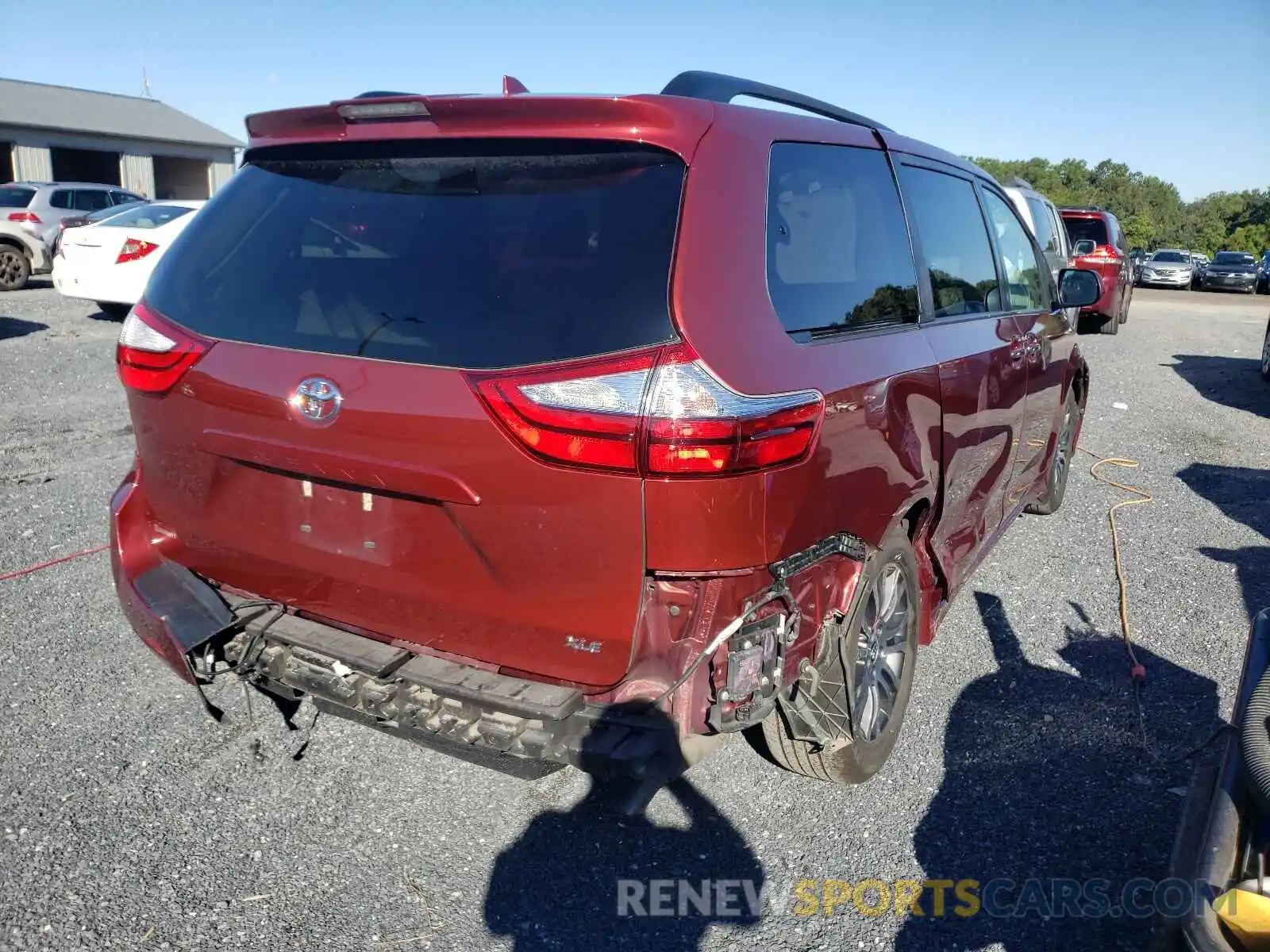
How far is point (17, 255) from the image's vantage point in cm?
1653

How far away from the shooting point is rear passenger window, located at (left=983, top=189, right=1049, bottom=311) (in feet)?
14.5

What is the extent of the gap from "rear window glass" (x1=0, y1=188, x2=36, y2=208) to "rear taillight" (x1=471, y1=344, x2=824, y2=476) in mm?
19070

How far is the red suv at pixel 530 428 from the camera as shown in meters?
2.15

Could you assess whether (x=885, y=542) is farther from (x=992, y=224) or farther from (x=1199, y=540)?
(x=1199, y=540)

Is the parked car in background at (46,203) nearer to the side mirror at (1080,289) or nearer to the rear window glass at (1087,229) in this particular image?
the rear window glass at (1087,229)

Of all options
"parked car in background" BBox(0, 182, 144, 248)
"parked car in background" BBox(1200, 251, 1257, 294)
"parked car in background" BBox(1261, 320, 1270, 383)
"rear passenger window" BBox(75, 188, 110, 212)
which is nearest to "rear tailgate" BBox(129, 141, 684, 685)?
"parked car in background" BBox(1261, 320, 1270, 383)

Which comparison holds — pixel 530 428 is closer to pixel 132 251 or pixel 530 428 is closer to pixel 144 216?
pixel 132 251

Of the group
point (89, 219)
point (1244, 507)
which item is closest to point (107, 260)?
point (89, 219)

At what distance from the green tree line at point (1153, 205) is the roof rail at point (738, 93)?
62.5 m

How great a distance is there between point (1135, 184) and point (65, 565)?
9039cm

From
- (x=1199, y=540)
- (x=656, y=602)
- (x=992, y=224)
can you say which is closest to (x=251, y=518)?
(x=656, y=602)

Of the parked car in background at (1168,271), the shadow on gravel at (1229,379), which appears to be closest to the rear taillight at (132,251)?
the shadow on gravel at (1229,379)

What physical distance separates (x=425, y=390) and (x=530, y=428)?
0.27m

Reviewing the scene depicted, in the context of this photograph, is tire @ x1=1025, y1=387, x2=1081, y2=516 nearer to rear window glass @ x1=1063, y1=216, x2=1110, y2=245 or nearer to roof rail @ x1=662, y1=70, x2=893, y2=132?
roof rail @ x1=662, y1=70, x2=893, y2=132
